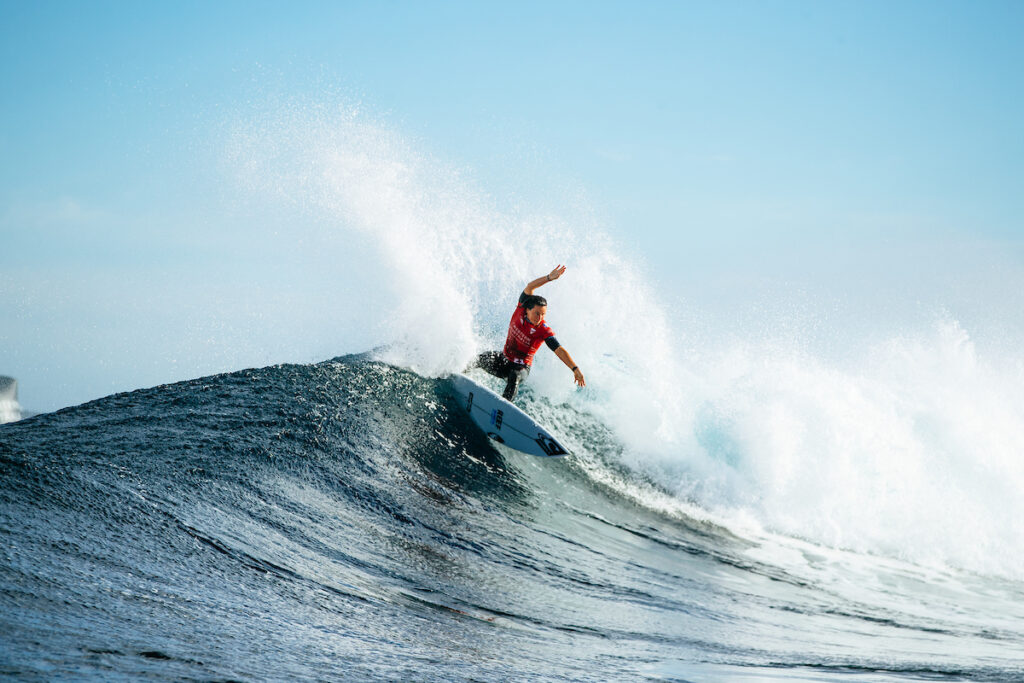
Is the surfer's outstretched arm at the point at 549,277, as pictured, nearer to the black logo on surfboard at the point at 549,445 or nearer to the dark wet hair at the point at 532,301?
the dark wet hair at the point at 532,301

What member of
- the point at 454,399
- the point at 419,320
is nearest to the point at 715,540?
the point at 454,399

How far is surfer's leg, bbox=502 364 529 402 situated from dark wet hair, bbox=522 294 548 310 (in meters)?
0.97

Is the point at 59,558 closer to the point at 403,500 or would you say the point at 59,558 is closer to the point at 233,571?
the point at 233,571

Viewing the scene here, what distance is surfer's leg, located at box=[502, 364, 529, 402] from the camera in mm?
10266

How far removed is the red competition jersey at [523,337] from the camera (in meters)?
9.93

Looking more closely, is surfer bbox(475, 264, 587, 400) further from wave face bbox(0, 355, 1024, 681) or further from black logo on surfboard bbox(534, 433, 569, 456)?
wave face bbox(0, 355, 1024, 681)

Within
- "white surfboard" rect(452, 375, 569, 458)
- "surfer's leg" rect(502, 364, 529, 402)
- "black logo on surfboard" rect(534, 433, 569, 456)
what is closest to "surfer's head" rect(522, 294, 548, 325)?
"surfer's leg" rect(502, 364, 529, 402)

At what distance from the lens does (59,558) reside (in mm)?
3568

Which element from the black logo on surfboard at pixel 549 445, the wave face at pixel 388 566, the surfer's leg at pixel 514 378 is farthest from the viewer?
the surfer's leg at pixel 514 378

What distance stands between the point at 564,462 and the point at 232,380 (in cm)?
452

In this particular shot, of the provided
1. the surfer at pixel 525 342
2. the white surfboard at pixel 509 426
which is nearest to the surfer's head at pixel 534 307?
the surfer at pixel 525 342

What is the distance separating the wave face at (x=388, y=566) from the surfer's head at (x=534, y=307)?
1714 millimetres

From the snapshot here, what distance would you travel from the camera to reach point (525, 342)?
10.1m

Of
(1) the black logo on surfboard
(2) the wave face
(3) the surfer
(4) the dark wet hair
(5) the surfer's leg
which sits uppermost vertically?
(4) the dark wet hair
